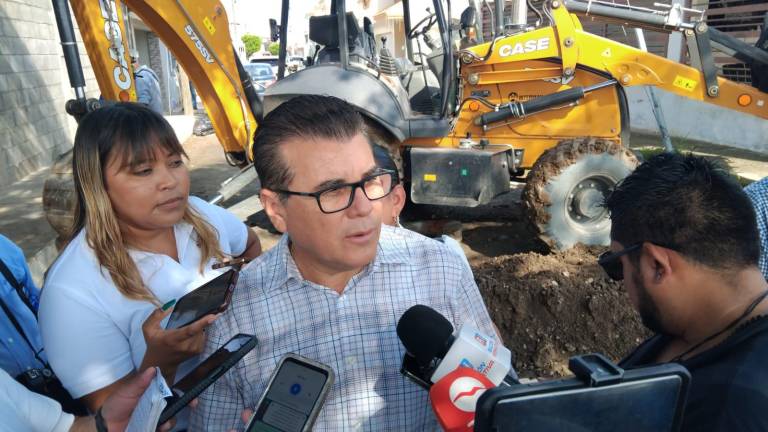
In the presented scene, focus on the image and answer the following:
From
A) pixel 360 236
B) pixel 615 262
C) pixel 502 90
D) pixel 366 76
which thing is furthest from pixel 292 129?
pixel 502 90

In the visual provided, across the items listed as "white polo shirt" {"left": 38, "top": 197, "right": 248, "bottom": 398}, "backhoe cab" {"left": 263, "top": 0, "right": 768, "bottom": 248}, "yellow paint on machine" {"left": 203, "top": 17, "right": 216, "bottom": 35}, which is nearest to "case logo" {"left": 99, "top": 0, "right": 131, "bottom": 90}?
"yellow paint on machine" {"left": 203, "top": 17, "right": 216, "bottom": 35}

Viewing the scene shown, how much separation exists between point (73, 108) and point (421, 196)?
299 cm

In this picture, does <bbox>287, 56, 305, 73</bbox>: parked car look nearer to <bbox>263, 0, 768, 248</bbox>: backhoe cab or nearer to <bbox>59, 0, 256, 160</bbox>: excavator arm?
<bbox>59, 0, 256, 160</bbox>: excavator arm

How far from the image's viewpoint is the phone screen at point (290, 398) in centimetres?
114

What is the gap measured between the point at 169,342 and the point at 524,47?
4.65 meters

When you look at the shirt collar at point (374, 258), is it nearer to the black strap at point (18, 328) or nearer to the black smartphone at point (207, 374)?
the black smartphone at point (207, 374)

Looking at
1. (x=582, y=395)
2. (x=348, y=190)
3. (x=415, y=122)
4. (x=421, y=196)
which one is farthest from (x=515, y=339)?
(x=582, y=395)

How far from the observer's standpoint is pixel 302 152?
135 centimetres

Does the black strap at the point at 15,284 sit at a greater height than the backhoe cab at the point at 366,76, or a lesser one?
lesser

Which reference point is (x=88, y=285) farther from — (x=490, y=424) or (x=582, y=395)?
(x=582, y=395)

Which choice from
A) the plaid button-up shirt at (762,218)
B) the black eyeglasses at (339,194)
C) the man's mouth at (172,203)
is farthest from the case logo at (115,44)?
the plaid button-up shirt at (762,218)

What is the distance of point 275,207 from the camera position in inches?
56.1

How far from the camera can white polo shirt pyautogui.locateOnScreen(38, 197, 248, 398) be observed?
5.08ft

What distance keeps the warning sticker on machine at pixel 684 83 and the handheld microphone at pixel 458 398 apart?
5145 millimetres
